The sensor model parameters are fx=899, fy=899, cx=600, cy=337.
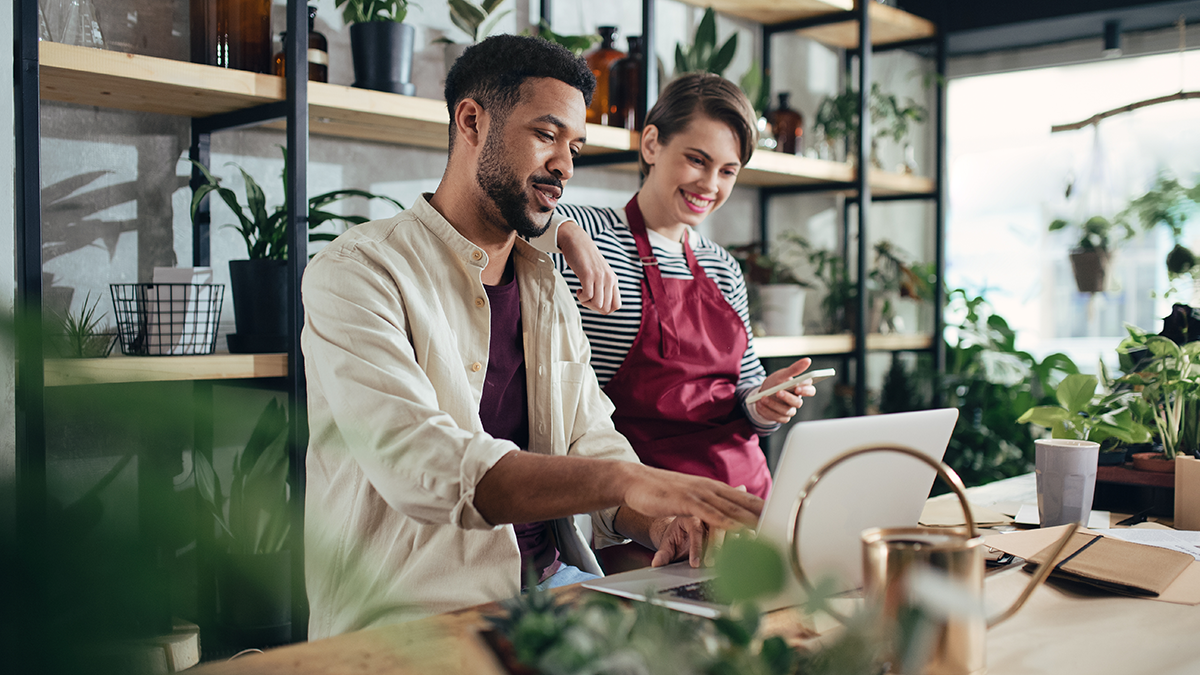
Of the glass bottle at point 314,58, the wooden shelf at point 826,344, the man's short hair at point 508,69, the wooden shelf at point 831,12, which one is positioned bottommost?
the wooden shelf at point 826,344

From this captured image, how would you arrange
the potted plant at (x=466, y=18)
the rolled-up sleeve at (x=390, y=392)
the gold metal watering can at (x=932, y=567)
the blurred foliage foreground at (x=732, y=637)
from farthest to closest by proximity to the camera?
the potted plant at (x=466, y=18), the rolled-up sleeve at (x=390, y=392), the gold metal watering can at (x=932, y=567), the blurred foliage foreground at (x=732, y=637)

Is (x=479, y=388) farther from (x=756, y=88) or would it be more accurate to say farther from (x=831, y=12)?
(x=831, y=12)

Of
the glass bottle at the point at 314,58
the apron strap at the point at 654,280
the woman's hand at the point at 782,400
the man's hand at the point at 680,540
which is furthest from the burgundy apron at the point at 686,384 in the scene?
the glass bottle at the point at 314,58

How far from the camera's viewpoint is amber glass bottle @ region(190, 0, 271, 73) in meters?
1.81

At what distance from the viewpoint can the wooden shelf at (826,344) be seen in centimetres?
277

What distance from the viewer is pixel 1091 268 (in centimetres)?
334

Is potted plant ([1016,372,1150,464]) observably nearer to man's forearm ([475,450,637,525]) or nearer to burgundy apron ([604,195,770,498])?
burgundy apron ([604,195,770,498])

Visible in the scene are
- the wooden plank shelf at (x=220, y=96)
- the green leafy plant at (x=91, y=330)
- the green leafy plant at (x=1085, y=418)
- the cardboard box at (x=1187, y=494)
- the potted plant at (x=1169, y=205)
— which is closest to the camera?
the green leafy plant at (x=91, y=330)

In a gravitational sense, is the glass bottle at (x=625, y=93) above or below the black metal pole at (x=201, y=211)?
above

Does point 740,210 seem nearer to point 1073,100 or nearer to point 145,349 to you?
point 1073,100

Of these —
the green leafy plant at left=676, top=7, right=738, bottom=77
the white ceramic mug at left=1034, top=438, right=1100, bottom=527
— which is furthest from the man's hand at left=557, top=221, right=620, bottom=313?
the green leafy plant at left=676, top=7, right=738, bottom=77

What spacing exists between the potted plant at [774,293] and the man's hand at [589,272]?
1.37 metres

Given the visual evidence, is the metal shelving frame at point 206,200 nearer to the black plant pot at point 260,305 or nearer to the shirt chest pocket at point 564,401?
the black plant pot at point 260,305

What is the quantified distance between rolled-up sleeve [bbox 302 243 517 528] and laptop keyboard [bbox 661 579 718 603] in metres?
0.23
